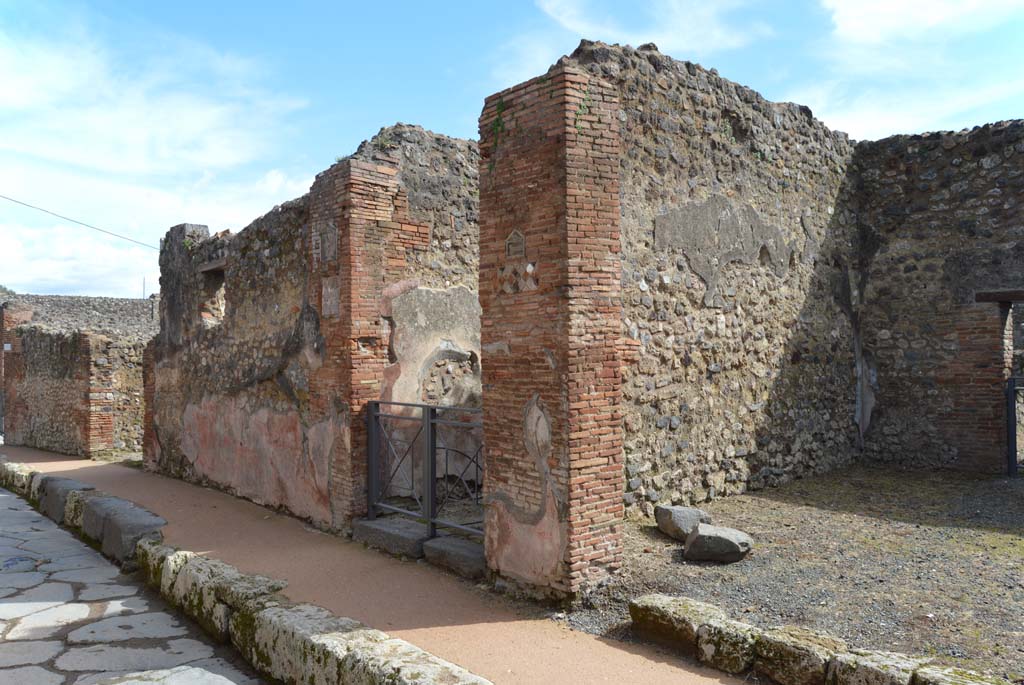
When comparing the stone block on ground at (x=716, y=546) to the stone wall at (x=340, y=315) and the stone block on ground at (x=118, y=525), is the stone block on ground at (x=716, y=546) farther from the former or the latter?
the stone block on ground at (x=118, y=525)

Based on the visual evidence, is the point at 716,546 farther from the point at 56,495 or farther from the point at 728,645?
the point at 56,495

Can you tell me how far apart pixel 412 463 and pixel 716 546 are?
3.00m

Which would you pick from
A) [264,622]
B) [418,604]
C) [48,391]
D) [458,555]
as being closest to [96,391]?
[48,391]

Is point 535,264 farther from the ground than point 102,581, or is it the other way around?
point 535,264

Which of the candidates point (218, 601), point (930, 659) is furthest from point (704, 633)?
point (218, 601)

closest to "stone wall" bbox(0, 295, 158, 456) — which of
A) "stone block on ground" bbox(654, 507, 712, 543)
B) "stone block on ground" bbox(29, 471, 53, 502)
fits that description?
"stone block on ground" bbox(29, 471, 53, 502)

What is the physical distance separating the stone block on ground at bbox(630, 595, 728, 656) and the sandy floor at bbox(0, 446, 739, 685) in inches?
3.1

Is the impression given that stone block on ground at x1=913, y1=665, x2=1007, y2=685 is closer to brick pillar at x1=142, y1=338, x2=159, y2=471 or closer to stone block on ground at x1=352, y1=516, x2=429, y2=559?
stone block on ground at x1=352, y1=516, x2=429, y2=559

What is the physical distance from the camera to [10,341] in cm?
1625

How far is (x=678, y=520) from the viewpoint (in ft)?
17.2

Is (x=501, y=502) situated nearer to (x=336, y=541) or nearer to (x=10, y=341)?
(x=336, y=541)

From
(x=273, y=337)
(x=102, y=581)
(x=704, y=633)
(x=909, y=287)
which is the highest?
(x=909, y=287)

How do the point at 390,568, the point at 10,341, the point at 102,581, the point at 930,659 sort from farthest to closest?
the point at 10,341
the point at 102,581
the point at 390,568
the point at 930,659

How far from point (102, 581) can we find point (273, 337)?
8.92ft
